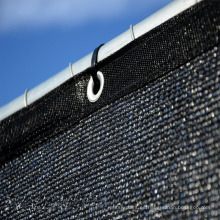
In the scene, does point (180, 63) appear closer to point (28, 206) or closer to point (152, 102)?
point (152, 102)

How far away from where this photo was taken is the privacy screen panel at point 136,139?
446mm

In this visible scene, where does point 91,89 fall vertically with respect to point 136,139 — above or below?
above

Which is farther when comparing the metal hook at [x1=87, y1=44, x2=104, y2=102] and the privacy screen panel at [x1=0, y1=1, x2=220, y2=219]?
the metal hook at [x1=87, y1=44, x2=104, y2=102]

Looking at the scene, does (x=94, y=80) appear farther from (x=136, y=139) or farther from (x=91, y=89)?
(x=136, y=139)

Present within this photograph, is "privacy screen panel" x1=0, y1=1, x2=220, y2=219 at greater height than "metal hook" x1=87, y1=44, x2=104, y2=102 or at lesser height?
lesser

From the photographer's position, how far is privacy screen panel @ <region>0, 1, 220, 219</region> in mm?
446

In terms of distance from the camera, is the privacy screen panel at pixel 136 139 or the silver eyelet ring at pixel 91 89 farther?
the silver eyelet ring at pixel 91 89

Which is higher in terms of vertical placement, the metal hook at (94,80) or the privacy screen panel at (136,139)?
the metal hook at (94,80)

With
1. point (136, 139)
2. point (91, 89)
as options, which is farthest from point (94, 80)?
point (136, 139)

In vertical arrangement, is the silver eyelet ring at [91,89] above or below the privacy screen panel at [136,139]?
above

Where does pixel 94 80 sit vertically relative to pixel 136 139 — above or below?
above

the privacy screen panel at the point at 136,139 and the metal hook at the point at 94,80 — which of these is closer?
the privacy screen panel at the point at 136,139

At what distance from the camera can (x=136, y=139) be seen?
510mm

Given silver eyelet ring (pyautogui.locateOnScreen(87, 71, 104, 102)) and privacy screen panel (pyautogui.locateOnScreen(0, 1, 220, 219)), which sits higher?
silver eyelet ring (pyautogui.locateOnScreen(87, 71, 104, 102))
